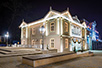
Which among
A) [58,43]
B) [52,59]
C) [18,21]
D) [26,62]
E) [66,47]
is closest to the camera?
[26,62]

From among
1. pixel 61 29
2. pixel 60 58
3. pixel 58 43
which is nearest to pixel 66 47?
pixel 58 43

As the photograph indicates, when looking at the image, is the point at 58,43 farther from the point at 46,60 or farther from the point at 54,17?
the point at 46,60

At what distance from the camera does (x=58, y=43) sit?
15961 mm

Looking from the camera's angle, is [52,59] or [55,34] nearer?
[52,59]

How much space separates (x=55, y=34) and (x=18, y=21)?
79.3ft

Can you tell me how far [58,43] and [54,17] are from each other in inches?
195

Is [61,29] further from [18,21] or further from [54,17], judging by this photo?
[18,21]

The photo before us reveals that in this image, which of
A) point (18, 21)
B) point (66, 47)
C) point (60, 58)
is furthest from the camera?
point (18, 21)

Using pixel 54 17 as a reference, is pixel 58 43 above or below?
below

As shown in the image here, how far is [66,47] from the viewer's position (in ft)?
57.2

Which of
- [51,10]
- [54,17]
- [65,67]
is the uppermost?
[51,10]

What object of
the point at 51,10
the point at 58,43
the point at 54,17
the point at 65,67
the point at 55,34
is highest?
the point at 51,10

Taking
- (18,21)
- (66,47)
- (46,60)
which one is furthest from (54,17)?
(18,21)

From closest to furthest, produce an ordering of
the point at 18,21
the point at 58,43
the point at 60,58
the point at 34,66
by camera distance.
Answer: the point at 34,66 < the point at 60,58 < the point at 58,43 < the point at 18,21
